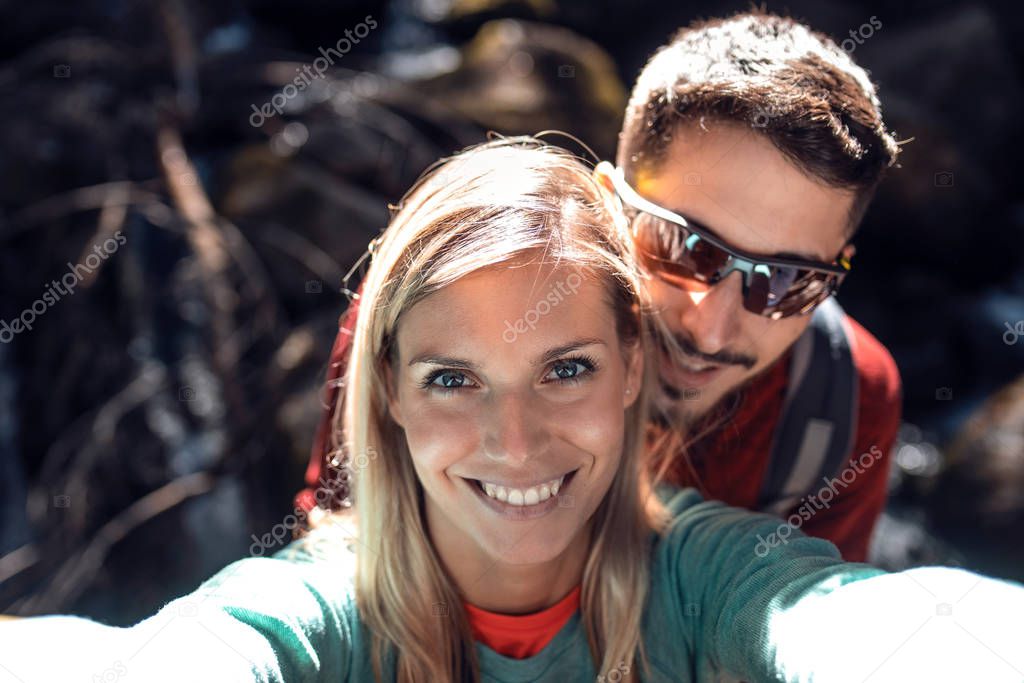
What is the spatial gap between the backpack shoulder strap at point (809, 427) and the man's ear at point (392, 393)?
114 cm

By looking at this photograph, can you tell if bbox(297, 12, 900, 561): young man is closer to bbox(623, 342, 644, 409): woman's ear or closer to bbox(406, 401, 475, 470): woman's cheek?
bbox(623, 342, 644, 409): woman's ear

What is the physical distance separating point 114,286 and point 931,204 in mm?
5239

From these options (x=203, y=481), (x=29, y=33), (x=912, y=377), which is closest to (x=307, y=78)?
(x=203, y=481)

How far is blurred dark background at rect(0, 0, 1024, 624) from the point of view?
13.7 ft

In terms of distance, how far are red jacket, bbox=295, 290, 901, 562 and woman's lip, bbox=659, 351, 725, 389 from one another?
0.19 meters

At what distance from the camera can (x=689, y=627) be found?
177 centimetres

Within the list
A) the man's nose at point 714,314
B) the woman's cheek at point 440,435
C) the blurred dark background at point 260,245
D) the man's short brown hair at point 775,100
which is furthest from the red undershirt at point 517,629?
the blurred dark background at point 260,245

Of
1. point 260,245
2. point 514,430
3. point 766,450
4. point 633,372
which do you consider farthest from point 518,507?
point 260,245

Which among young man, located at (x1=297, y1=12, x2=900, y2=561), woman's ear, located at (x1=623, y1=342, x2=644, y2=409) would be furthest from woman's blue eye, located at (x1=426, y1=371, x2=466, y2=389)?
young man, located at (x1=297, y1=12, x2=900, y2=561)

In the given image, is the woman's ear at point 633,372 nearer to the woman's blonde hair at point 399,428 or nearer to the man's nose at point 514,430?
the woman's blonde hair at point 399,428

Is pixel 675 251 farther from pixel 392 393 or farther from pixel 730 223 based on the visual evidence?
pixel 392 393

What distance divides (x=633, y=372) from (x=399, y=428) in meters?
0.49

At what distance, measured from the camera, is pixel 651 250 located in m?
2.17

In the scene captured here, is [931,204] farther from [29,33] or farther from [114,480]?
[29,33]
